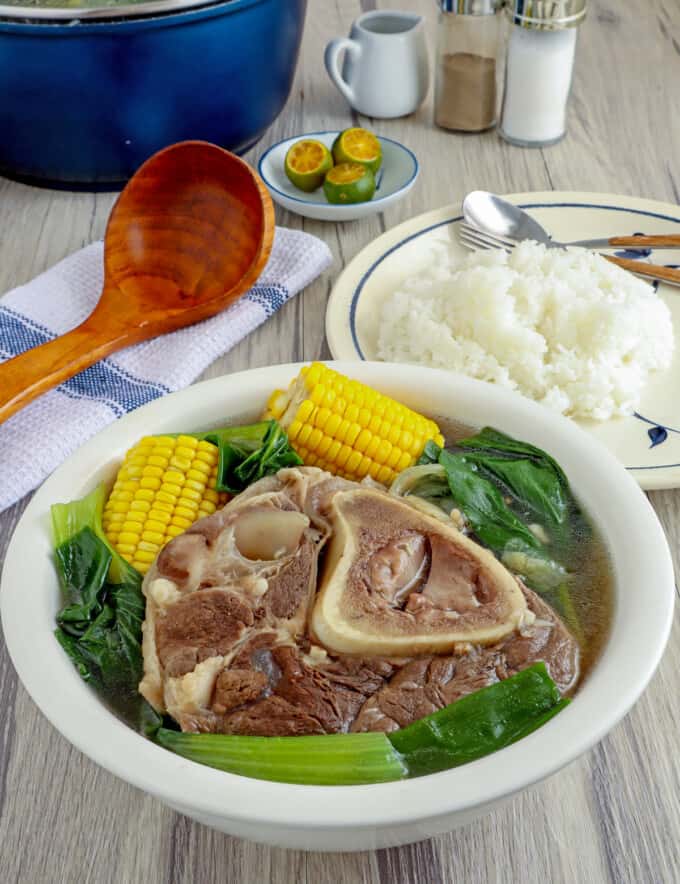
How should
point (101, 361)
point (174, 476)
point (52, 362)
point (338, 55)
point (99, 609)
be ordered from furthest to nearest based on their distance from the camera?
1. point (338, 55)
2. point (101, 361)
3. point (52, 362)
4. point (174, 476)
5. point (99, 609)

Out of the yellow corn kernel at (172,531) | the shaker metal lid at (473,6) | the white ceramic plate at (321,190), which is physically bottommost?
the white ceramic plate at (321,190)

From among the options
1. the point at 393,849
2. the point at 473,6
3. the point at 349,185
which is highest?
the point at 473,6

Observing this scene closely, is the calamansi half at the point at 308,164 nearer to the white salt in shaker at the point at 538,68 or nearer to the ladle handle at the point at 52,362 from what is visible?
the white salt in shaker at the point at 538,68

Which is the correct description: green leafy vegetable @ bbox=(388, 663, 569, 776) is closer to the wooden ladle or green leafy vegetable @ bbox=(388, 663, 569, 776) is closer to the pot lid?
the wooden ladle

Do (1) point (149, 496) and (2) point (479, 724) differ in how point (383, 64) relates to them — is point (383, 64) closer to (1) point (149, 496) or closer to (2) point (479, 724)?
(1) point (149, 496)

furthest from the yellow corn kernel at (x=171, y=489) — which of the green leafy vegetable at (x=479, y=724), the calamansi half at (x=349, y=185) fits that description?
the calamansi half at (x=349, y=185)

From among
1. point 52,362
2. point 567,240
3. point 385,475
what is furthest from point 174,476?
point 567,240

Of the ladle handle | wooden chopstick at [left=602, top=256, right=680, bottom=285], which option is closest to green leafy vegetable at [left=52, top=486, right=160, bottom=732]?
the ladle handle
